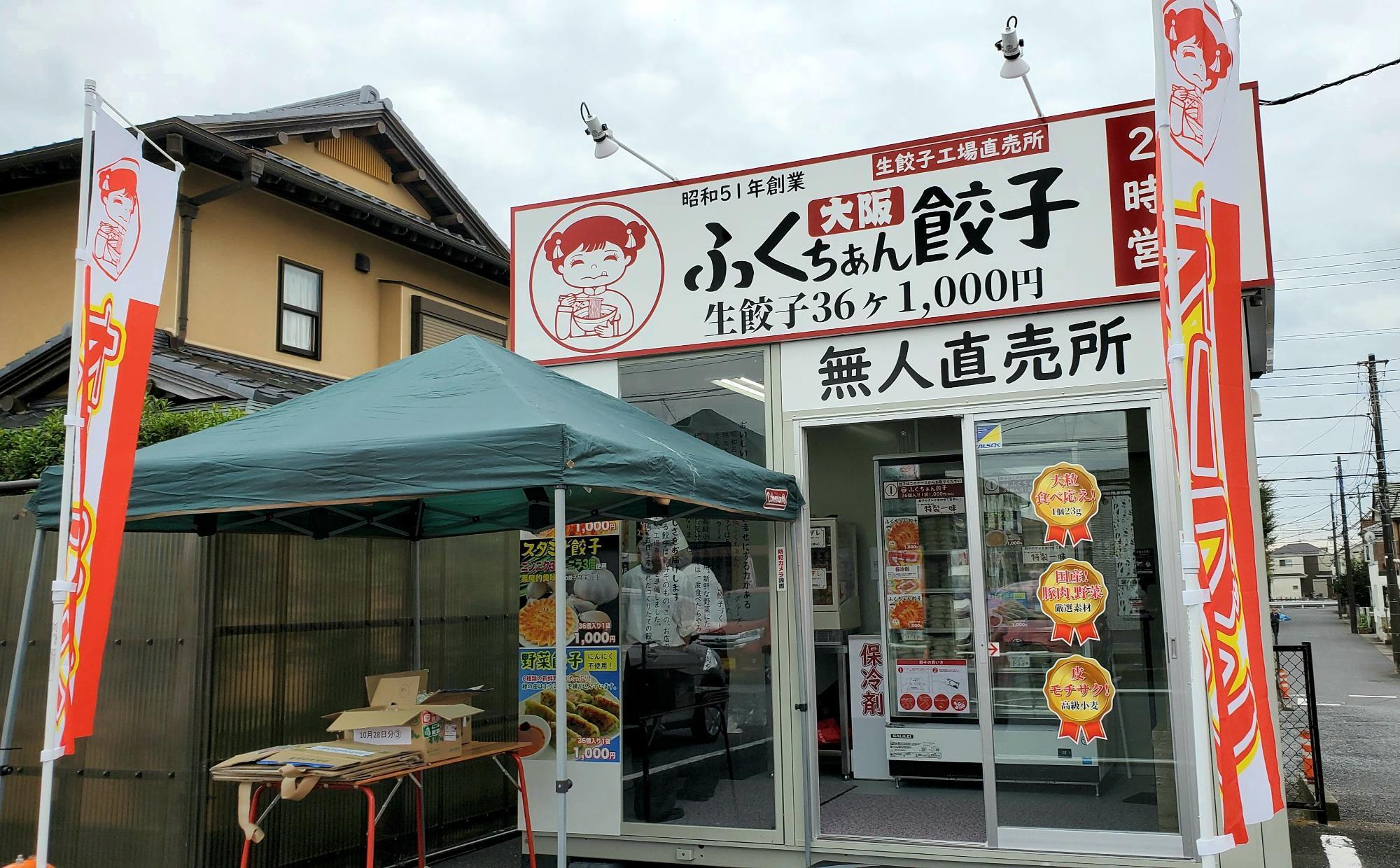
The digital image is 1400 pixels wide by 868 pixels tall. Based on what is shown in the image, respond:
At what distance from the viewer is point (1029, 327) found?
18.5ft

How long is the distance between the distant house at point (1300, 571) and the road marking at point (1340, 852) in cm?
8781

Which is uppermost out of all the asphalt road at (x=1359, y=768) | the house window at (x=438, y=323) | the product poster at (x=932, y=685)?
the house window at (x=438, y=323)

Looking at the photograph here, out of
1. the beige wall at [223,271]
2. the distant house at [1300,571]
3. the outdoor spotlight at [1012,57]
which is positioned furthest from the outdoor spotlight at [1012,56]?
the distant house at [1300,571]

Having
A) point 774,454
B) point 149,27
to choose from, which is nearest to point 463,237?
point 149,27

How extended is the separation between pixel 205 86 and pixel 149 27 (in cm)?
1049

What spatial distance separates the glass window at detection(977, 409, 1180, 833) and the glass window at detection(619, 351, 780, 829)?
4.24 ft

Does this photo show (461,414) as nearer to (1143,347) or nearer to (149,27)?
(1143,347)

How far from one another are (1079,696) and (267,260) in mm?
10773

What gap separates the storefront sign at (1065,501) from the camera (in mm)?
5469

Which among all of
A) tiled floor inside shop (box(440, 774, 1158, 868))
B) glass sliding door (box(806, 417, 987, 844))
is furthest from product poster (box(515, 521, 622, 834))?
glass sliding door (box(806, 417, 987, 844))

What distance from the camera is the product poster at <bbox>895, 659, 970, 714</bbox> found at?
745 cm

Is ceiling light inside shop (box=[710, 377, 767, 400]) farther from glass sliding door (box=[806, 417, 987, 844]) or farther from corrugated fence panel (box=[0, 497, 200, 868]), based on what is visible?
corrugated fence panel (box=[0, 497, 200, 868])

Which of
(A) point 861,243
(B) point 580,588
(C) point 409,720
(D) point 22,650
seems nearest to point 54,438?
(D) point 22,650

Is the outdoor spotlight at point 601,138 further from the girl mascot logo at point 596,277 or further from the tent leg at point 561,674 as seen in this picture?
the tent leg at point 561,674
